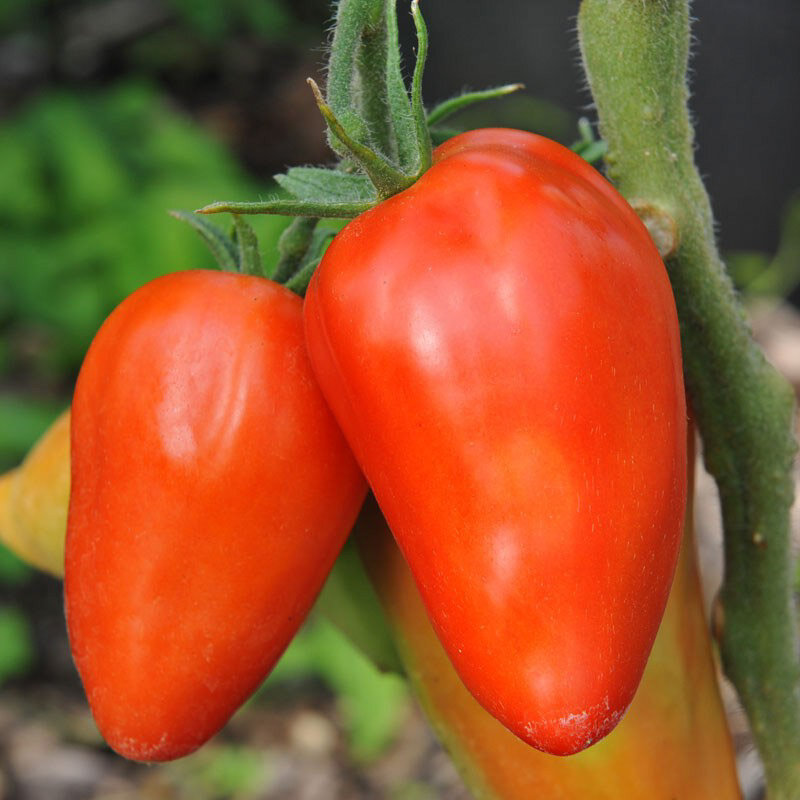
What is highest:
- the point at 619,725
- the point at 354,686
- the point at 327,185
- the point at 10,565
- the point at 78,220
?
the point at 327,185

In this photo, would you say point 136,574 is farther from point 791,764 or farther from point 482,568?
point 791,764

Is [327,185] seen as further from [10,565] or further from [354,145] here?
[10,565]

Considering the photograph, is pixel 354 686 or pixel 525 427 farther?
pixel 354 686

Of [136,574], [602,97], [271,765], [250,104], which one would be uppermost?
[602,97]

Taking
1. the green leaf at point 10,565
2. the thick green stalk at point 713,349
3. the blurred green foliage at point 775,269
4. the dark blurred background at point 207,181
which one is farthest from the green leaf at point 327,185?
the blurred green foliage at point 775,269

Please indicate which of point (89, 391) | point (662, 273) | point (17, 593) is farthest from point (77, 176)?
point (662, 273)

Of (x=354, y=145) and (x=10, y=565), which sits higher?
(x=354, y=145)

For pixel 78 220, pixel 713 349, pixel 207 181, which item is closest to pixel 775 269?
pixel 207 181
